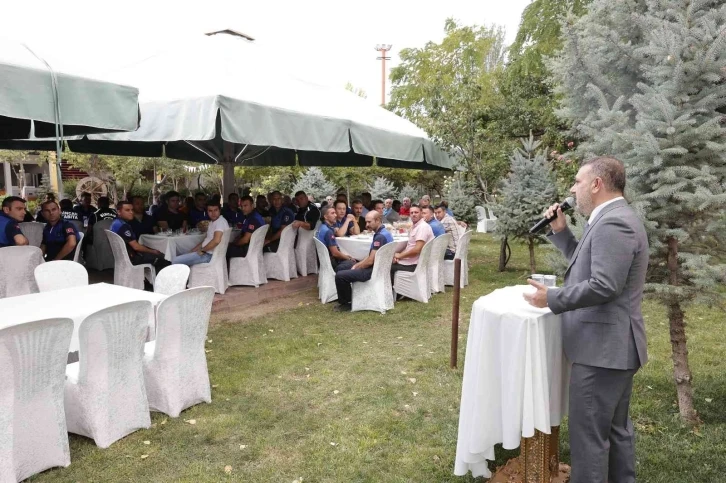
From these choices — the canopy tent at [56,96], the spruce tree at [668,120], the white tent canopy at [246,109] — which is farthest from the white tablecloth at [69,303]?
the spruce tree at [668,120]

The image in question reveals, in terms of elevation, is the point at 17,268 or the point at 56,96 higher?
→ the point at 56,96

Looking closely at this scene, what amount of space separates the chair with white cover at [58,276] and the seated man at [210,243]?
7.67 ft

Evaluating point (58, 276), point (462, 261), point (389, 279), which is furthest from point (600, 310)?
→ point (462, 261)

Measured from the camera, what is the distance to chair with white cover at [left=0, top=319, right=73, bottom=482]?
10.2 feet

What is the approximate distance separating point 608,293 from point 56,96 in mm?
4066

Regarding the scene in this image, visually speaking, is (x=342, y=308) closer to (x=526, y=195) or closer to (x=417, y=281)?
(x=417, y=281)

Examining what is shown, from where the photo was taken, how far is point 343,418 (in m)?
4.19

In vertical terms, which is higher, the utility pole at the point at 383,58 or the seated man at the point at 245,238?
the utility pole at the point at 383,58

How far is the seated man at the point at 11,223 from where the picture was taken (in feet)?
20.7

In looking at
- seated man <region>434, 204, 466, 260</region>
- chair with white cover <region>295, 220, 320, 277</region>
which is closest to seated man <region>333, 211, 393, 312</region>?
chair with white cover <region>295, 220, 320, 277</region>

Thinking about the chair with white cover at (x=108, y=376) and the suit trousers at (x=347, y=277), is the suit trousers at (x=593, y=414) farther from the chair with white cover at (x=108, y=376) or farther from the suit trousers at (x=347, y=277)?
the suit trousers at (x=347, y=277)

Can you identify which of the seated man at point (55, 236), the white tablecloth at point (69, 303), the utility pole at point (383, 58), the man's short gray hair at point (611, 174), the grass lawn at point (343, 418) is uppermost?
the utility pole at point (383, 58)

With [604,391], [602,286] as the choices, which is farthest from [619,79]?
[604,391]

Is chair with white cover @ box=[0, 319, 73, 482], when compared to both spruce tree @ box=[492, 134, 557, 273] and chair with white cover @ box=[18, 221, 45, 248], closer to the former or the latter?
chair with white cover @ box=[18, 221, 45, 248]
